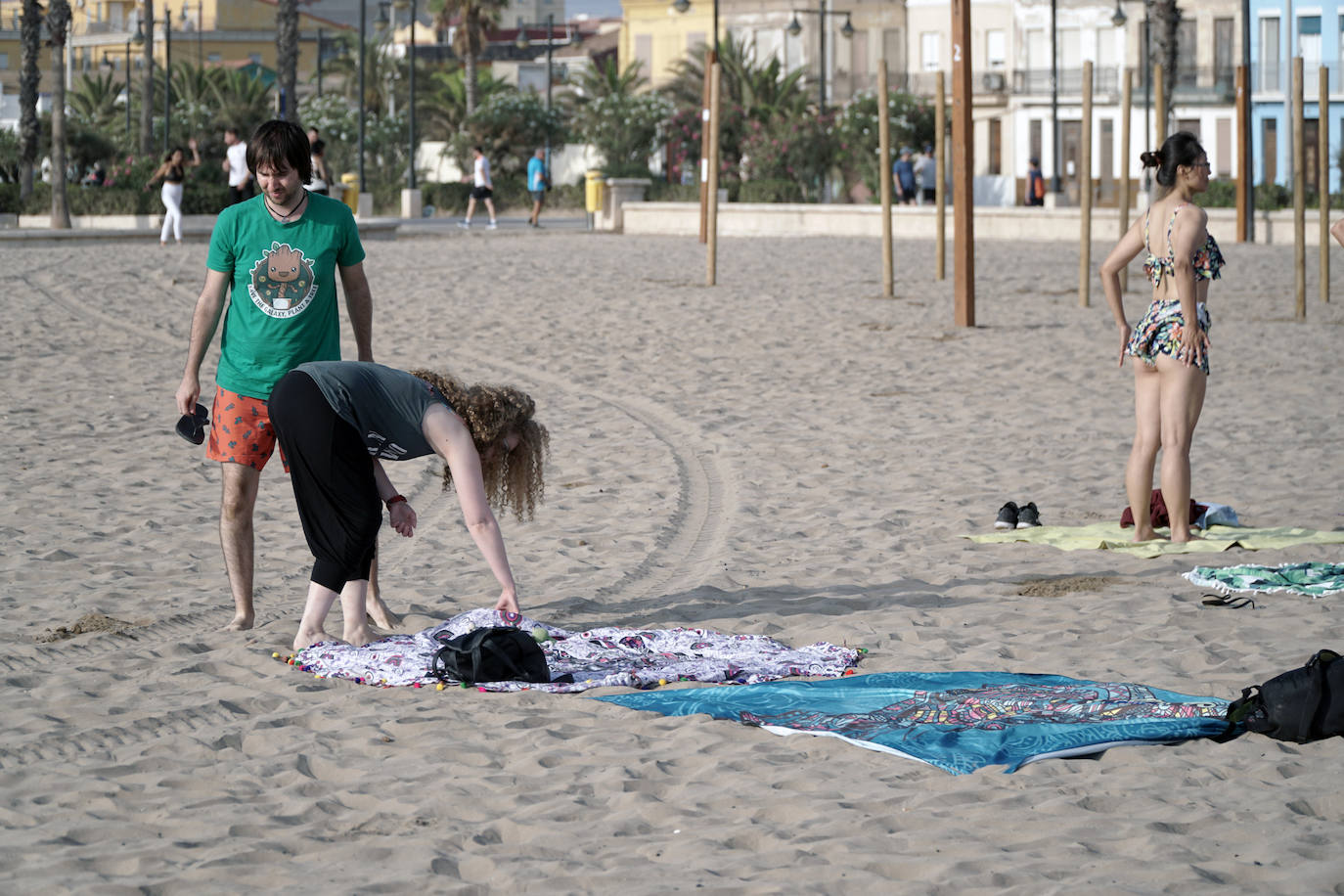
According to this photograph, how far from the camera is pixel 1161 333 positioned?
7598mm

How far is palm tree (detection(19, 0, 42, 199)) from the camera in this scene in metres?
36.1

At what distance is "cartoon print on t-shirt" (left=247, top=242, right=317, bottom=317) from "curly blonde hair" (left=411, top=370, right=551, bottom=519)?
0.52 meters

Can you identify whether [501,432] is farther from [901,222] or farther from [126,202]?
[126,202]

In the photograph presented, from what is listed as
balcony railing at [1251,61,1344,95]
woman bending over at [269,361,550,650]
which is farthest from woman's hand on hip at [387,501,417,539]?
balcony railing at [1251,61,1344,95]

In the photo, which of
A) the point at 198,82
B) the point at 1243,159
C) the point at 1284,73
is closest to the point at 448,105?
the point at 198,82

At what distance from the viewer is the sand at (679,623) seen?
13.6 ft

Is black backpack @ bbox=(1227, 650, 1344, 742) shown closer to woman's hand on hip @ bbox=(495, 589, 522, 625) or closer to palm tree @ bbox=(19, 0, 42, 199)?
woman's hand on hip @ bbox=(495, 589, 522, 625)

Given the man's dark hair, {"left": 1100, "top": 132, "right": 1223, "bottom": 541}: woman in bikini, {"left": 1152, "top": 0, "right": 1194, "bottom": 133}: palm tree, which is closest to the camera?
the man's dark hair

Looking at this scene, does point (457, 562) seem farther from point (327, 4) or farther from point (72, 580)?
point (327, 4)

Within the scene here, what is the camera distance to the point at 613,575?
A: 7.39 meters

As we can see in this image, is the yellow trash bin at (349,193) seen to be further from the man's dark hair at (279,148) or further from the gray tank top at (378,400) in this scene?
the gray tank top at (378,400)

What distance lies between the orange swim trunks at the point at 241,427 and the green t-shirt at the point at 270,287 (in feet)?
0.12

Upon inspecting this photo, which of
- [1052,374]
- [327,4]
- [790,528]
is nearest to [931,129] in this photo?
[1052,374]

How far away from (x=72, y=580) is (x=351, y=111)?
5710cm
